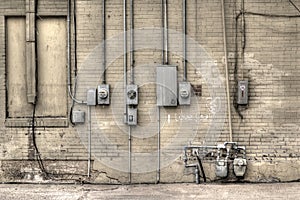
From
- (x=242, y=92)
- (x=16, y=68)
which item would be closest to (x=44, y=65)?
(x=16, y=68)

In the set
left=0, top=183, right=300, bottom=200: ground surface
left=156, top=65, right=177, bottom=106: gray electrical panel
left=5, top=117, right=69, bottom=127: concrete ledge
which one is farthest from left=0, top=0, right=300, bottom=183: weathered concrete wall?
left=0, top=183, right=300, bottom=200: ground surface

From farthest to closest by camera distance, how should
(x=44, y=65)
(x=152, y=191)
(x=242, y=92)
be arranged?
(x=44, y=65)
(x=242, y=92)
(x=152, y=191)

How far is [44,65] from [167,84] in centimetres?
210

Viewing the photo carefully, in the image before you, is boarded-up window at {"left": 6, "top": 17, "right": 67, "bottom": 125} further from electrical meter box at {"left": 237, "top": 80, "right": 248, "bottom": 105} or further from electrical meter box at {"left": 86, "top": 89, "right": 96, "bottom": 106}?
electrical meter box at {"left": 237, "top": 80, "right": 248, "bottom": 105}

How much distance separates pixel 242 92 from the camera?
22.7 feet

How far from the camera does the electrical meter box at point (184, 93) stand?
6938 mm

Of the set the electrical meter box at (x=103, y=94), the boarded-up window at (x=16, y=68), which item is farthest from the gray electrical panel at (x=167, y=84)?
the boarded-up window at (x=16, y=68)

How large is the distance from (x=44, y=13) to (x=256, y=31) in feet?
11.6

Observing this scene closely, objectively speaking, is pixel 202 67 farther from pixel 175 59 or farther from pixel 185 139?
pixel 185 139

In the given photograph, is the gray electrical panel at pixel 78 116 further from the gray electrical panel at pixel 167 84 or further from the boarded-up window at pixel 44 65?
the gray electrical panel at pixel 167 84

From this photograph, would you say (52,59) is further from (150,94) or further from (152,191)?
(152,191)

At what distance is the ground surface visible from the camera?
6.31 metres

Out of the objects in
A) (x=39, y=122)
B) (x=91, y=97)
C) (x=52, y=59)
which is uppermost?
(x=52, y=59)

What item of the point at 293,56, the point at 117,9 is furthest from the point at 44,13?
the point at 293,56
